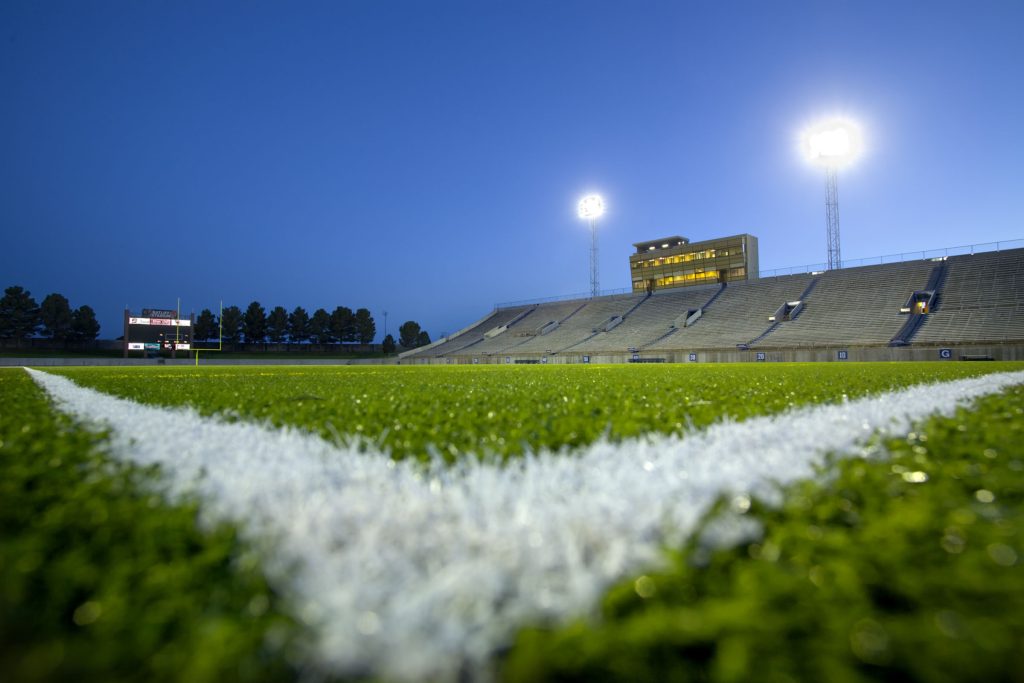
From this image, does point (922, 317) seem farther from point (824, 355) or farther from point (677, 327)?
point (677, 327)

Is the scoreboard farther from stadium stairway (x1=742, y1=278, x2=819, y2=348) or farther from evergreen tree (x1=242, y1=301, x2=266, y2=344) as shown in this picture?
evergreen tree (x1=242, y1=301, x2=266, y2=344)

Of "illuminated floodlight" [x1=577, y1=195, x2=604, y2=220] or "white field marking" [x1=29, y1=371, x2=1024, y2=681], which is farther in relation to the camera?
"illuminated floodlight" [x1=577, y1=195, x2=604, y2=220]

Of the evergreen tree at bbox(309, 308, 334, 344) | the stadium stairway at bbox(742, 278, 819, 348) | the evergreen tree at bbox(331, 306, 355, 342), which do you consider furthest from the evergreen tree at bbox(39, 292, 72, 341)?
the stadium stairway at bbox(742, 278, 819, 348)

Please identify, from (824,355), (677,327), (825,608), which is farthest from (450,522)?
(677,327)

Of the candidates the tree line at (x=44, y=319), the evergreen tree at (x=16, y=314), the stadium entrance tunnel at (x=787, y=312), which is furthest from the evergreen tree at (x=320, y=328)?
the stadium entrance tunnel at (x=787, y=312)

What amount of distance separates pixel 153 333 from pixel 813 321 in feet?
120

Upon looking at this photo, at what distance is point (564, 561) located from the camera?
0.86 meters

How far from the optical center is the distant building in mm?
43281

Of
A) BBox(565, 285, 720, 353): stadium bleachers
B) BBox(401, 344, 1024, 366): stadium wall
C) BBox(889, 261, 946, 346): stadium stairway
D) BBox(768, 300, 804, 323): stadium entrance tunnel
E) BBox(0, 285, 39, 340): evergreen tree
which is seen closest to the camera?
BBox(401, 344, 1024, 366): stadium wall

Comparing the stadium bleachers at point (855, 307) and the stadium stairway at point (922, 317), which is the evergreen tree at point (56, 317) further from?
the stadium stairway at point (922, 317)

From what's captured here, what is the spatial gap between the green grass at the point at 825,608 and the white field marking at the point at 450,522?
7cm

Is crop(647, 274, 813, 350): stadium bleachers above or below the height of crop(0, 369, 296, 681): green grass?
above

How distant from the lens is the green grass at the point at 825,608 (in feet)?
1.93

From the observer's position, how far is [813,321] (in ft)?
101
